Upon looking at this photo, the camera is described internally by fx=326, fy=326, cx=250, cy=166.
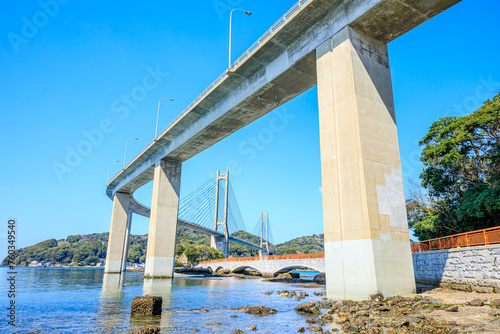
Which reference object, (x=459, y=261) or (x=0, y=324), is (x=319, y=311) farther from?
(x=0, y=324)

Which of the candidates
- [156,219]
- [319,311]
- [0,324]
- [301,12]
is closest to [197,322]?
[319,311]

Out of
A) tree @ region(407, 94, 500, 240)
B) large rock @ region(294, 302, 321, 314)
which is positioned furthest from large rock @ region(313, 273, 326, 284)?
large rock @ region(294, 302, 321, 314)

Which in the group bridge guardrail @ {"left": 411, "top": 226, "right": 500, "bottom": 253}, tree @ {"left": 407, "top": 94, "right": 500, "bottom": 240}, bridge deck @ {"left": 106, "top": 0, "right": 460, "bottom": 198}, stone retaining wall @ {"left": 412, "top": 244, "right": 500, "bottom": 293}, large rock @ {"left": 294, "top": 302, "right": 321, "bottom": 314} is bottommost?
large rock @ {"left": 294, "top": 302, "right": 321, "bottom": 314}

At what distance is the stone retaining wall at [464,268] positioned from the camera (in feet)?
38.3

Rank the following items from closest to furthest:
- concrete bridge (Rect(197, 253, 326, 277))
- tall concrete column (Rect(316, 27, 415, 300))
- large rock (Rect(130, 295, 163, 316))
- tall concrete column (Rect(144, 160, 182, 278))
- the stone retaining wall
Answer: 1. large rock (Rect(130, 295, 163, 316))
2. the stone retaining wall
3. tall concrete column (Rect(316, 27, 415, 300))
4. tall concrete column (Rect(144, 160, 182, 278))
5. concrete bridge (Rect(197, 253, 326, 277))

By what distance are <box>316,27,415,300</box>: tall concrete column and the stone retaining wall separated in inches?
87.8

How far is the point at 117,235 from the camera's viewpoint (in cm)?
5262

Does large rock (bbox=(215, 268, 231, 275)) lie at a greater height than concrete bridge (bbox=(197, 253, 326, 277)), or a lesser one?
lesser

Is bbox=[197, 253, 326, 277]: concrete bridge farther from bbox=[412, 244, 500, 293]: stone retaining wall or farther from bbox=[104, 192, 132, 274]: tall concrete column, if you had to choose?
bbox=[412, 244, 500, 293]: stone retaining wall

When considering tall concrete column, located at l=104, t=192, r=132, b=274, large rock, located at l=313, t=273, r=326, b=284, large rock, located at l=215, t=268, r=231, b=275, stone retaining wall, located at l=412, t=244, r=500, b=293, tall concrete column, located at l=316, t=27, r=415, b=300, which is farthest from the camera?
large rock, located at l=215, t=268, r=231, b=275

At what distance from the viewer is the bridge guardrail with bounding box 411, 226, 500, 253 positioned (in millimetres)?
12195

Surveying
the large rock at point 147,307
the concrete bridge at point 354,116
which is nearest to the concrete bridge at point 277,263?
the concrete bridge at point 354,116

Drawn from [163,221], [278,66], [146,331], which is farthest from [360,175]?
[163,221]

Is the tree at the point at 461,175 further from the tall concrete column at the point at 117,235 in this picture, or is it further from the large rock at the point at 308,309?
the tall concrete column at the point at 117,235
